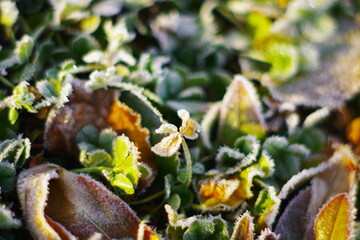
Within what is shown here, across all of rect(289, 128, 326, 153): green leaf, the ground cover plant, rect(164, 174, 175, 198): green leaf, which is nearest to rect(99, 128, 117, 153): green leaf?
the ground cover plant

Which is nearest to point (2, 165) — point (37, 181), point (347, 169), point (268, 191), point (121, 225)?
point (37, 181)

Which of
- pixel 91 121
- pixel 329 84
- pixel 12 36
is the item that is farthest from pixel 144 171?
pixel 329 84

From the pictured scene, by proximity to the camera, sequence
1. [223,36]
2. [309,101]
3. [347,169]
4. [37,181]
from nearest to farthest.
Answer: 1. [37,181]
2. [347,169]
3. [309,101]
4. [223,36]

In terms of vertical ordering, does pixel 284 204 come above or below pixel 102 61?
below

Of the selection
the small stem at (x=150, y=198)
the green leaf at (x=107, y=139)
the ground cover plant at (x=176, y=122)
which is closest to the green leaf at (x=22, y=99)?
the ground cover plant at (x=176, y=122)

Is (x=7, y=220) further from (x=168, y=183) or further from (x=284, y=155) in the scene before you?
(x=284, y=155)

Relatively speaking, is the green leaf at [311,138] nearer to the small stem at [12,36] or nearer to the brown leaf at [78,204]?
the brown leaf at [78,204]

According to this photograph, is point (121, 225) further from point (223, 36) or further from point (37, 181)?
point (223, 36)
